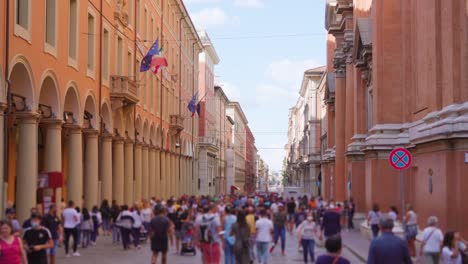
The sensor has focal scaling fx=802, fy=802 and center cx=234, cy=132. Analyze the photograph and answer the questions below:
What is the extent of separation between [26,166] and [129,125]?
17.1 metres

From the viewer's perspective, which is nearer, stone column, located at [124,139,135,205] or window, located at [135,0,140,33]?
stone column, located at [124,139,135,205]

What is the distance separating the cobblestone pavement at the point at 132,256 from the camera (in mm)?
22853

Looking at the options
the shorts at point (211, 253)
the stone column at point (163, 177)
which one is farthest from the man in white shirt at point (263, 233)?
the stone column at point (163, 177)

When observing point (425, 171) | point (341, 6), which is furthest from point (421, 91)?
point (341, 6)

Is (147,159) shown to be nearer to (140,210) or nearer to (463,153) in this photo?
(140,210)

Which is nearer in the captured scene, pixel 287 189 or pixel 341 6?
pixel 341 6

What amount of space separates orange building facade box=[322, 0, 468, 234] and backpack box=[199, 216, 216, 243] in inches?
227

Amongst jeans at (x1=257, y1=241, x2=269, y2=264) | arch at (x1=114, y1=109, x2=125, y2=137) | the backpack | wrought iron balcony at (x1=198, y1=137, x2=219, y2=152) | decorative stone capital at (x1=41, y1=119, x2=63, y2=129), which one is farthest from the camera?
wrought iron balcony at (x1=198, y1=137, x2=219, y2=152)

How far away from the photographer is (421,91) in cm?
2353

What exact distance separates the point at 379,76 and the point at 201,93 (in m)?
57.2

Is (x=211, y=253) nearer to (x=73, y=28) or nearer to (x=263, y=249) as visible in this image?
(x=263, y=249)

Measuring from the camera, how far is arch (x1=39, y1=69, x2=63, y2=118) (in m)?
28.2

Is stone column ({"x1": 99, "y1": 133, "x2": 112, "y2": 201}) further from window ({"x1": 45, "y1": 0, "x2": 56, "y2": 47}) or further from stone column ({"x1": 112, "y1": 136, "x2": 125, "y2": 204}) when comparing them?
window ({"x1": 45, "y1": 0, "x2": 56, "y2": 47})

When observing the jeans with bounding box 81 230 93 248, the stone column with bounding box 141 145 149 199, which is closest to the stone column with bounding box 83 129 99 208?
the jeans with bounding box 81 230 93 248
